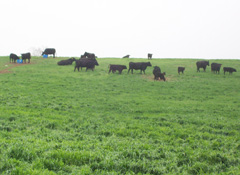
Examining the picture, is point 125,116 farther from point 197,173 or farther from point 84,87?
point 84,87

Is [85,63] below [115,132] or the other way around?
the other way around

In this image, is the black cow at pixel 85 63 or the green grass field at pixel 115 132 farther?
the black cow at pixel 85 63

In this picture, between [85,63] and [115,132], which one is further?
[85,63]

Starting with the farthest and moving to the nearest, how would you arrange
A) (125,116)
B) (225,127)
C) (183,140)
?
(125,116) < (225,127) < (183,140)

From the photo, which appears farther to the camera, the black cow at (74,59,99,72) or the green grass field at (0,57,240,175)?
the black cow at (74,59,99,72)

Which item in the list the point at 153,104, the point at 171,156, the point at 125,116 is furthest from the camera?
the point at 153,104

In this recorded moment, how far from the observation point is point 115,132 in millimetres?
8641

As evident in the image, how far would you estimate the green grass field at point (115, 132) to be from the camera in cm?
539

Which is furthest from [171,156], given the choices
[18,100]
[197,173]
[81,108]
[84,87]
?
[84,87]

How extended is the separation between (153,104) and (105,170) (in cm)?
943

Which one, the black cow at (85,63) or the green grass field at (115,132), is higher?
the black cow at (85,63)

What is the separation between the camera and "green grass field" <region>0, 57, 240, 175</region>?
17.7ft

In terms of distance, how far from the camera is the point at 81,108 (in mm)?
12508

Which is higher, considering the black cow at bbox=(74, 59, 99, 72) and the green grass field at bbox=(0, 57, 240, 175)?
the black cow at bbox=(74, 59, 99, 72)
